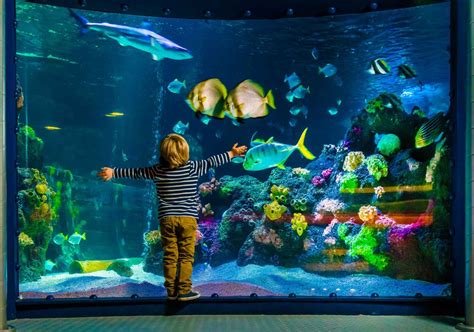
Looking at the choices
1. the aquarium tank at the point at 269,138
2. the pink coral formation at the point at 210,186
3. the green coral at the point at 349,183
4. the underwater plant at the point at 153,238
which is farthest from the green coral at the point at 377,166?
the underwater plant at the point at 153,238

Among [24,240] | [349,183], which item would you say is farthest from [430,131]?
[24,240]

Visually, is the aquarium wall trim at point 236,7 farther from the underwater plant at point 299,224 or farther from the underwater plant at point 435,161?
the underwater plant at point 299,224

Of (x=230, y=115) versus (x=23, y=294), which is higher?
(x=230, y=115)

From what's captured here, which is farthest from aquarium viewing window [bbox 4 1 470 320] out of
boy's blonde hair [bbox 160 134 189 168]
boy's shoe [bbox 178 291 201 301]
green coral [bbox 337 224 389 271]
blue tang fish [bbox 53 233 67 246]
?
boy's blonde hair [bbox 160 134 189 168]

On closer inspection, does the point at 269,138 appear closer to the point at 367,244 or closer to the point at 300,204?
the point at 300,204

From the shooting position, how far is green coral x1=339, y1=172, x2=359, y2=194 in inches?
204

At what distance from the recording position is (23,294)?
15.8 feet

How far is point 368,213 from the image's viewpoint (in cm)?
512

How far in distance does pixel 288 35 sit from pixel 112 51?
1963mm

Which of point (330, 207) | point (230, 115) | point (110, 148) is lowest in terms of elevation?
point (330, 207)

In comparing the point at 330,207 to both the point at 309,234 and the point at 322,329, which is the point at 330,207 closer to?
the point at 309,234

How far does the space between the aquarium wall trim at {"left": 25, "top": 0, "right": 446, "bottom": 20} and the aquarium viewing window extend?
0.07 ft

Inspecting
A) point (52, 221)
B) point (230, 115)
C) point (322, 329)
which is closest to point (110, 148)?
point (52, 221)

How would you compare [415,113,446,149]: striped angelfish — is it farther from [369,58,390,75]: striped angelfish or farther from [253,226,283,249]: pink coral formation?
[253,226,283,249]: pink coral formation
